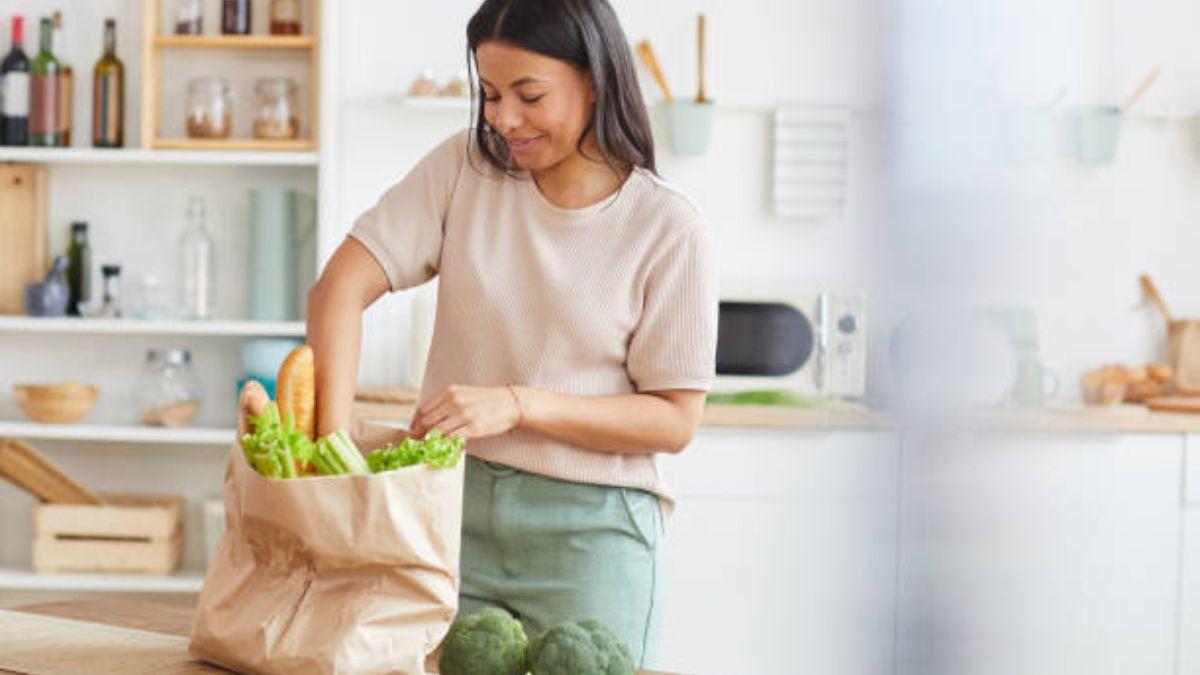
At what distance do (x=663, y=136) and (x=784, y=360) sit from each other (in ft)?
2.42

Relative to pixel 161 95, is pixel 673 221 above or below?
below

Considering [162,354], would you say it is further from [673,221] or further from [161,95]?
[673,221]

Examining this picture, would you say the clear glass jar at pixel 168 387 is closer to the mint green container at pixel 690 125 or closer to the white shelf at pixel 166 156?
the white shelf at pixel 166 156

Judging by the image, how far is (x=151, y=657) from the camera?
142 cm

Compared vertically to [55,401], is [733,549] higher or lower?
lower

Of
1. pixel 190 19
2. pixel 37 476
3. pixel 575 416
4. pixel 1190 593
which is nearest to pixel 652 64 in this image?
pixel 190 19

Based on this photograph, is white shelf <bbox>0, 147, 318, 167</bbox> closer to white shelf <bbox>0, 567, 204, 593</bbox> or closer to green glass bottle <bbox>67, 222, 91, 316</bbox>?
green glass bottle <bbox>67, 222, 91, 316</bbox>

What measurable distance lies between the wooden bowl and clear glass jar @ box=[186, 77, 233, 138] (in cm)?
72

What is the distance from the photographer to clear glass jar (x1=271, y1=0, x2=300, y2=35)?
3.88m

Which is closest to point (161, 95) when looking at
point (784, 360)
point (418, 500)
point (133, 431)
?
point (133, 431)

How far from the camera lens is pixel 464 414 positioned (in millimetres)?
1440

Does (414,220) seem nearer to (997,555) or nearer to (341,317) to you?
(341,317)

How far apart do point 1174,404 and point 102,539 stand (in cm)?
265

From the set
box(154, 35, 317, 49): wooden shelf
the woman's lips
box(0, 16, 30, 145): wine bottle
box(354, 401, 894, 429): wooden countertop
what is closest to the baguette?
the woman's lips
